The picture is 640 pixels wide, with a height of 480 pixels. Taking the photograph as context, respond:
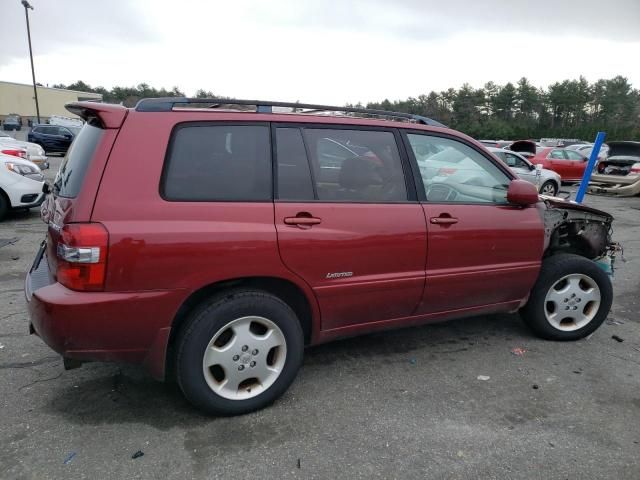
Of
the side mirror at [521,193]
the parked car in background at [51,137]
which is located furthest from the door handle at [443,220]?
the parked car in background at [51,137]

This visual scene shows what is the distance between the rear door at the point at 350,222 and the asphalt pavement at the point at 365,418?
523 millimetres

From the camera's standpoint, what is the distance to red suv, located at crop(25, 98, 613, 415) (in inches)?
96.7

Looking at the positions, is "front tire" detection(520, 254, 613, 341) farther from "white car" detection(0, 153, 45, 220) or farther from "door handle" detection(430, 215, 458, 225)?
"white car" detection(0, 153, 45, 220)

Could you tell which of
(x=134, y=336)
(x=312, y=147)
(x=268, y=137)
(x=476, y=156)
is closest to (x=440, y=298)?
(x=476, y=156)

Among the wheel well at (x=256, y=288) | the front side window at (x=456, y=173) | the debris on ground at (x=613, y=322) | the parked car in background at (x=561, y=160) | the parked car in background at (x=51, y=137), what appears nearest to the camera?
the wheel well at (x=256, y=288)

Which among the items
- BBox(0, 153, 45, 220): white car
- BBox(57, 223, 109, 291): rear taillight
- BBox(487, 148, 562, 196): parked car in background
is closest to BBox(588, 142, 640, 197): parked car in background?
BBox(487, 148, 562, 196): parked car in background

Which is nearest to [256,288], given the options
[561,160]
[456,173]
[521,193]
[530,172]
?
[456,173]

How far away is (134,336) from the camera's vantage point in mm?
2527

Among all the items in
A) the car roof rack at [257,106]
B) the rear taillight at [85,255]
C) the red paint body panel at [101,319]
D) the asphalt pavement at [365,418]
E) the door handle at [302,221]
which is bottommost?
the asphalt pavement at [365,418]

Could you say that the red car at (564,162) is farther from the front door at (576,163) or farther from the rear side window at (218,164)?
the rear side window at (218,164)

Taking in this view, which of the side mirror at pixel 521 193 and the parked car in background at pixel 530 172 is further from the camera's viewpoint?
the parked car in background at pixel 530 172

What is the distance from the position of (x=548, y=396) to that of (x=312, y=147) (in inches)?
87.4

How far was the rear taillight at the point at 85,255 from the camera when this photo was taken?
7.77ft

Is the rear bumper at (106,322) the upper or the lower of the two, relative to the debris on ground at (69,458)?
upper
